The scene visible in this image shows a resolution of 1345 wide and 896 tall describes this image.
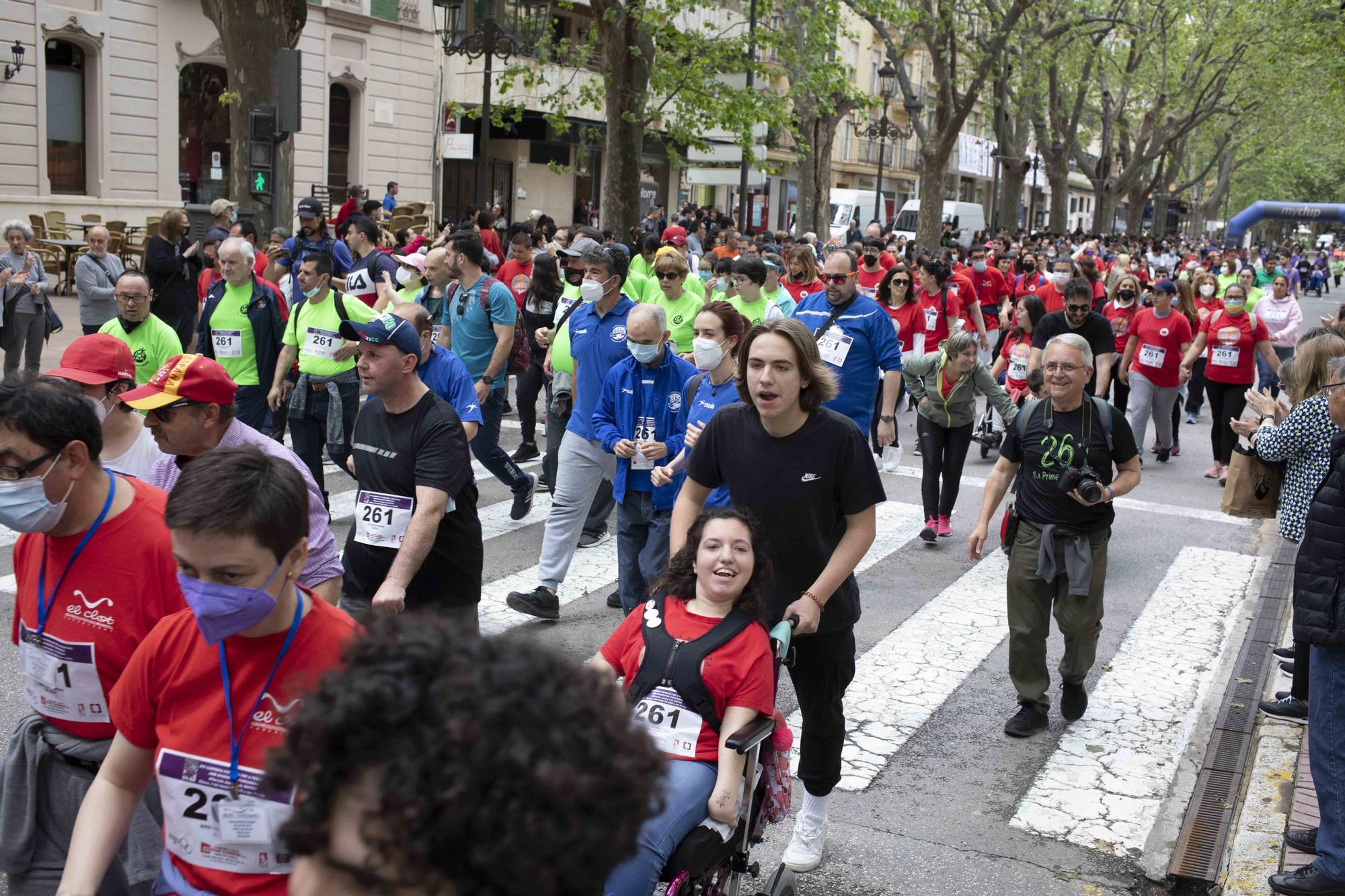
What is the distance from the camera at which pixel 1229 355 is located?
12.0 m

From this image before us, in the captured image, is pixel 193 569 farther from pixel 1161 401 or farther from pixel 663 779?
pixel 1161 401

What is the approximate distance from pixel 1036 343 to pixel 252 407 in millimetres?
6328

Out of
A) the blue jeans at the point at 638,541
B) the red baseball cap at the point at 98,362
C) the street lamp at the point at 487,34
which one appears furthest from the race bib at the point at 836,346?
the street lamp at the point at 487,34

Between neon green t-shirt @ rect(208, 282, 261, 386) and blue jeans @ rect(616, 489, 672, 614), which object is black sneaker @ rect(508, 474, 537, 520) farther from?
blue jeans @ rect(616, 489, 672, 614)

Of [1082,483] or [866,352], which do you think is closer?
[1082,483]

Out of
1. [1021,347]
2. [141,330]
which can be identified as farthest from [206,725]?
[1021,347]

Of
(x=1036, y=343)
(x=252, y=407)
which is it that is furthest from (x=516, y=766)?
(x=1036, y=343)

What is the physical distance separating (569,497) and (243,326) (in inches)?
127

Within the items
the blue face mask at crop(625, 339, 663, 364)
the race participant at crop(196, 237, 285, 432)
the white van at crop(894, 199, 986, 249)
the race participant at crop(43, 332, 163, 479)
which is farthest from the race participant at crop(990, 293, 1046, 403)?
the white van at crop(894, 199, 986, 249)

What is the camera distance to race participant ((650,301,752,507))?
630 cm

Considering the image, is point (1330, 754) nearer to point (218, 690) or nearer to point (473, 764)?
point (218, 690)

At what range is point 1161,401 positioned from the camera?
12773 mm

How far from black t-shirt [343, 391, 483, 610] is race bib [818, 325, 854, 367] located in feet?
13.5

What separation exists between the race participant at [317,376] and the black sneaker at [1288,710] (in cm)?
583
